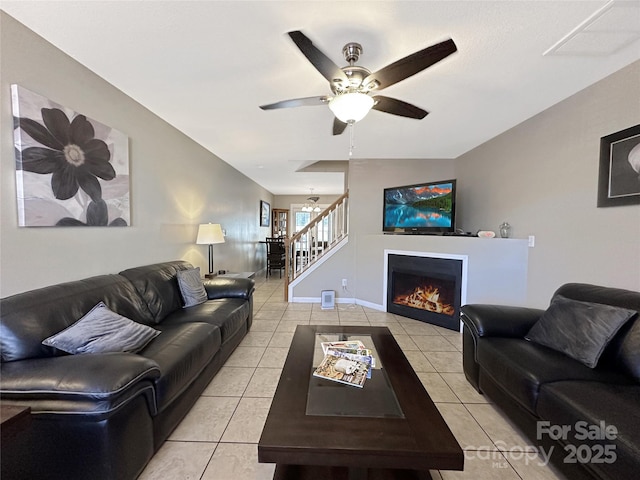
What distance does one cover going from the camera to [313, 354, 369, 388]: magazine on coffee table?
4.93ft

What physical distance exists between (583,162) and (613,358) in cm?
160

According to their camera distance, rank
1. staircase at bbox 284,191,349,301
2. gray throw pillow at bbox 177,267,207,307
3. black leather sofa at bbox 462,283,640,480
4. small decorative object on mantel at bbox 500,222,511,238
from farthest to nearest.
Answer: staircase at bbox 284,191,349,301
small decorative object on mantel at bbox 500,222,511,238
gray throw pillow at bbox 177,267,207,307
black leather sofa at bbox 462,283,640,480

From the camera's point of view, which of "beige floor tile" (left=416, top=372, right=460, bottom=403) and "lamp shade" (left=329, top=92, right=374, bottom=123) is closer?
"lamp shade" (left=329, top=92, right=374, bottom=123)

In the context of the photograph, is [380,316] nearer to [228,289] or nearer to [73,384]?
[228,289]

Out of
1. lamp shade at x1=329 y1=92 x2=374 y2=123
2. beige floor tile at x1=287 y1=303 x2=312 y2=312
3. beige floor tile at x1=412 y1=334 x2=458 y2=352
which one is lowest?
beige floor tile at x1=287 y1=303 x2=312 y2=312

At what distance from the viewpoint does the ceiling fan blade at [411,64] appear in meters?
1.38

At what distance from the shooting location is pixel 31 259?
1.67 m

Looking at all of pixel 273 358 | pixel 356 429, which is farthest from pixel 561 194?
pixel 273 358

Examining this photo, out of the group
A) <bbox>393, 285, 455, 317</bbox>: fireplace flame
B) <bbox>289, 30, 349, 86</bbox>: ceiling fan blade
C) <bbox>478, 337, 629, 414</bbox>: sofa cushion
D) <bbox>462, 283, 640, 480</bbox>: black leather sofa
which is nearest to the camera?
<bbox>462, 283, 640, 480</bbox>: black leather sofa

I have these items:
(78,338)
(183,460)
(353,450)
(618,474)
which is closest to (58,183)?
(78,338)

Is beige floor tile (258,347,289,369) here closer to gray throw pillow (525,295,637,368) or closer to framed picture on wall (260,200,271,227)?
gray throw pillow (525,295,637,368)

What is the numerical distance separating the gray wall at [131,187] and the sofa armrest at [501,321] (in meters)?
3.03

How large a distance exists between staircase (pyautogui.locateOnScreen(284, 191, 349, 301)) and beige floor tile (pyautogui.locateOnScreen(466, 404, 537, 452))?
3.07m

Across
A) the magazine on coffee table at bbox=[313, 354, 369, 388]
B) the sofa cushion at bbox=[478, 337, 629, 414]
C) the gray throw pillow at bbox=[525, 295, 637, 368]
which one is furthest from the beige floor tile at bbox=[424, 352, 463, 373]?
the magazine on coffee table at bbox=[313, 354, 369, 388]
